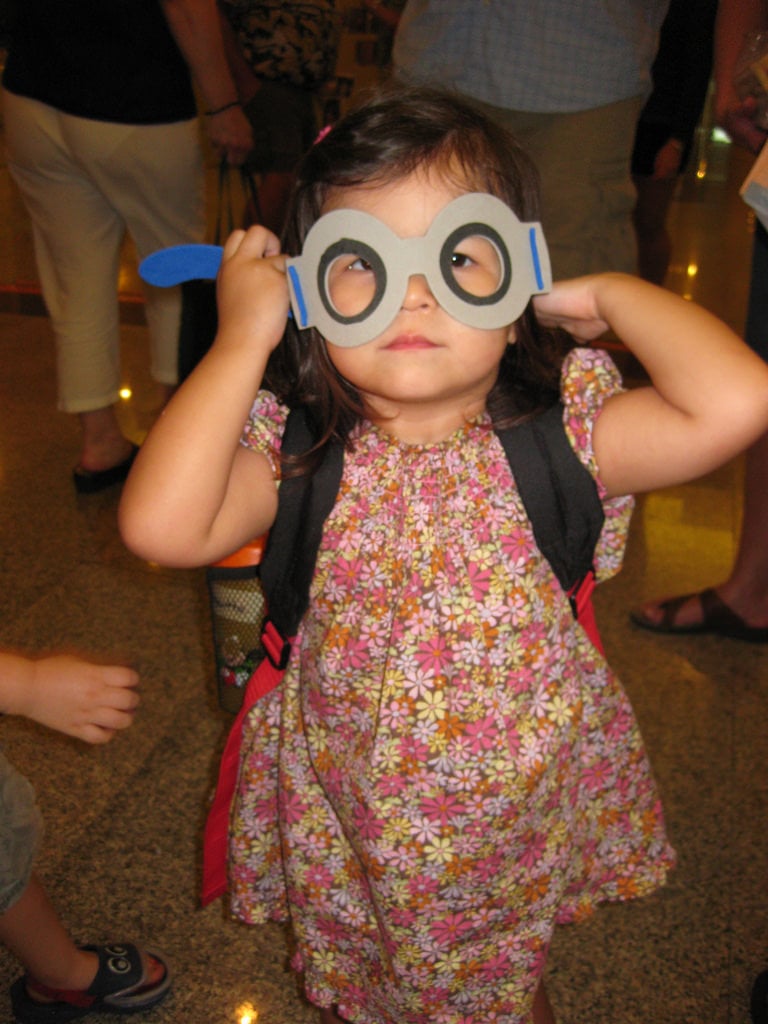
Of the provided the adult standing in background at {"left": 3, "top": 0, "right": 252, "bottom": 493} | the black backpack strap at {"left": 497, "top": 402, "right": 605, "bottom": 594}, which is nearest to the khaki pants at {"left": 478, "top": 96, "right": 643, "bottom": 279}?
the adult standing in background at {"left": 3, "top": 0, "right": 252, "bottom": 493}

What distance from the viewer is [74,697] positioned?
1.04m

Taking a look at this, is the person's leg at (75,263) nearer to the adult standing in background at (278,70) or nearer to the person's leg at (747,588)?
the adult standing in background at (278,70)

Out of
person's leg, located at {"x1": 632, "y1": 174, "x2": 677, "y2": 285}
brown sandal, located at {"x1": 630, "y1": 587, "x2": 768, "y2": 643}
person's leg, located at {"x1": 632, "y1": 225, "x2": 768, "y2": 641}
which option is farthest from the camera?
person's leg, located at {"x1": 632, "y1": 174, "x2": 677, "y2": 285}

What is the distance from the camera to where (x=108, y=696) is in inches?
41.3

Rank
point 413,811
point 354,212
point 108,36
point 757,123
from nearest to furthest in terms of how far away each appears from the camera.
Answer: point 354,212
point 413,811
point 757,123
point 108,36

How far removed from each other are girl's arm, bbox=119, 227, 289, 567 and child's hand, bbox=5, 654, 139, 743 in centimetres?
15

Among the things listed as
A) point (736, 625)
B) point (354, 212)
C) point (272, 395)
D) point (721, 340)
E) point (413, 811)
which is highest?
point (354, 212)

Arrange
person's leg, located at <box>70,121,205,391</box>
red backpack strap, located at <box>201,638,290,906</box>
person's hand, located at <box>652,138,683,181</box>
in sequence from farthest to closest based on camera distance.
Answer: person's hand, located at <box>652,138,683,181</box> → person's leg, located at <box>70,121,205,391</box> → red backpack strap, located at <box>201,638,290,906</box>

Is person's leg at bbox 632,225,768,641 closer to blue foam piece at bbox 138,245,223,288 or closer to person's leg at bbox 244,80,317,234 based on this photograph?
blue foam piece at bbox 138,245,223,288

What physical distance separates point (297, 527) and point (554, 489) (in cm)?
30

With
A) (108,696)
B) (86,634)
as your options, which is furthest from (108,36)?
(108,696)

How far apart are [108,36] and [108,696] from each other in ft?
5.32

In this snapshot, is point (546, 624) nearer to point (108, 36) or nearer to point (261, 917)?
point (261, 917)

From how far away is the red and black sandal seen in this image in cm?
137
